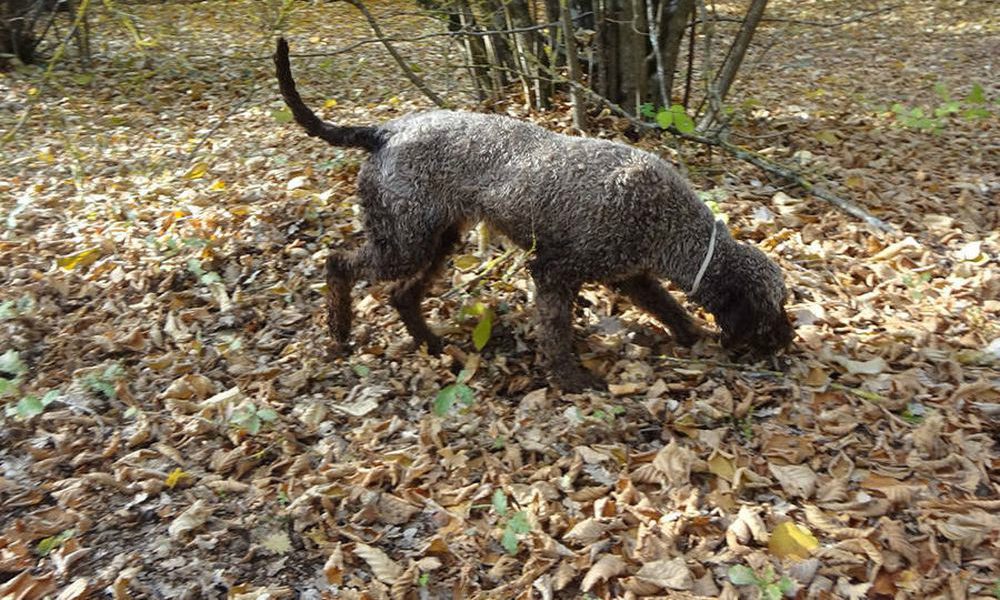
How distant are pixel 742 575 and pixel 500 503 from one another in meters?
0.96

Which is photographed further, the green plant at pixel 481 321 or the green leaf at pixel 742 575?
the green plant at pixel 481 321

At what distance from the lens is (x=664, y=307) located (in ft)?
12.7

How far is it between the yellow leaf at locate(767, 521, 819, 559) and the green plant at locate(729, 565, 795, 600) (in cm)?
10

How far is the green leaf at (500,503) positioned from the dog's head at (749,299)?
56.3 inches

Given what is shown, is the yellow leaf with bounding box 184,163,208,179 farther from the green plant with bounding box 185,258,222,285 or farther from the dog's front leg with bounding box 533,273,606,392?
the dog's front leg with bounding box 533,273,606,392

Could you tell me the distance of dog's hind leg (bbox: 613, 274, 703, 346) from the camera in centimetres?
387

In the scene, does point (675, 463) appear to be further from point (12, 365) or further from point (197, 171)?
point (197, 171)

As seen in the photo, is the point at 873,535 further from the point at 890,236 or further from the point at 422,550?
the point at 890,236

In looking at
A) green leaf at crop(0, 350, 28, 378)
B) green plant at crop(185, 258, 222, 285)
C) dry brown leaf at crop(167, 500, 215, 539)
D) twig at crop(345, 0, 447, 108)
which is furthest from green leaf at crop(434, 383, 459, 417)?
twig at crop(345, 0, 447, 108)

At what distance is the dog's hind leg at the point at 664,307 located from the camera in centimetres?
387

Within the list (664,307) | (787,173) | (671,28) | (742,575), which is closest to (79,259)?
(664,307)

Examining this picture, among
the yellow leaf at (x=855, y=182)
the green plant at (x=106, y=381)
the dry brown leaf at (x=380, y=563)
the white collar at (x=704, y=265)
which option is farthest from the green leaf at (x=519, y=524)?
the yellow leaf at (x=855, y=182)

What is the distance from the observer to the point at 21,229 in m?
5.04

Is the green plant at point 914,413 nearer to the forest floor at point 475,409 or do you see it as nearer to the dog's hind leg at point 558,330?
the forest floor at point 475,409
